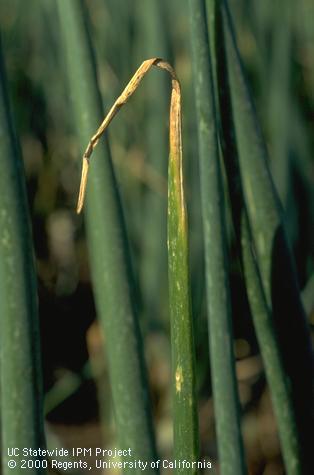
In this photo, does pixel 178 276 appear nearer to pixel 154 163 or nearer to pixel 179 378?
pixel 179 378

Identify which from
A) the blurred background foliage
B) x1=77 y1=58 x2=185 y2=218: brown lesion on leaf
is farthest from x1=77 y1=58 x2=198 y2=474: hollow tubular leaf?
the blurred background foliage

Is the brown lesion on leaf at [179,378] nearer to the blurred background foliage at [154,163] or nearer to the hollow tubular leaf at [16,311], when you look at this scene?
the hollow tubular leaf at [16,311]

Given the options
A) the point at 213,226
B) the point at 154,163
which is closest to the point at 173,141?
the point at 213,226

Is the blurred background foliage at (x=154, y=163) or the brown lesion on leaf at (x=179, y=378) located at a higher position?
the blurred background foliage at (x=154, y=163)

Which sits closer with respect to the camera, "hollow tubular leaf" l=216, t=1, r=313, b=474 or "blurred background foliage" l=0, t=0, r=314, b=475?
"hollow tubular leaf" l=216, t=1, r=313, b=474

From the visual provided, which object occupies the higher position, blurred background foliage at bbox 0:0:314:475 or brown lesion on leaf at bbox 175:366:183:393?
blurred background foliage at bbox 0:0:314:475

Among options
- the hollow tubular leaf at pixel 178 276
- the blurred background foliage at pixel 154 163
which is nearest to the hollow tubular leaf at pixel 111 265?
the hollow tubular leaf at pixel 178 276

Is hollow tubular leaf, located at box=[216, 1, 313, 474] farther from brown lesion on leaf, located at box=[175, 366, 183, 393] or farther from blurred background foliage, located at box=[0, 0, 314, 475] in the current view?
blurred background foliage, located at box=[0, 0, 314, 475]
